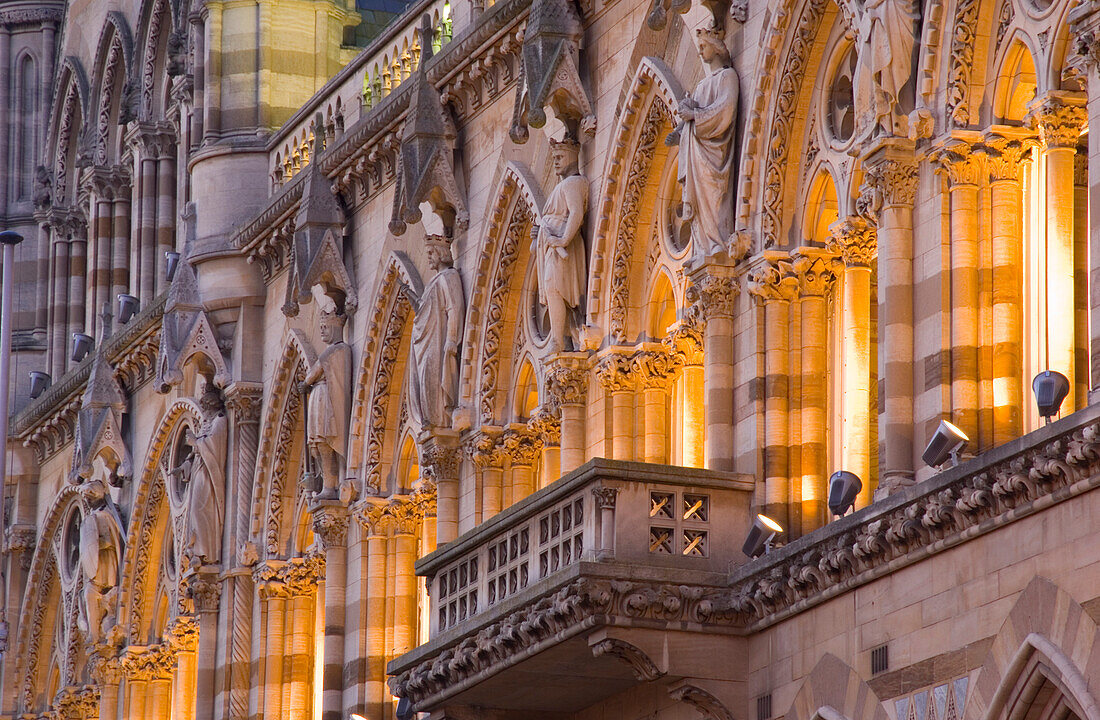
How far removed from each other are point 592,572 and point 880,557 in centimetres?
305

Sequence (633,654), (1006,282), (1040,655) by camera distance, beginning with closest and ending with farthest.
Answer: (1040,655)
(1006,282)
(633,654)

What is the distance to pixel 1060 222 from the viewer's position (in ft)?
79.8

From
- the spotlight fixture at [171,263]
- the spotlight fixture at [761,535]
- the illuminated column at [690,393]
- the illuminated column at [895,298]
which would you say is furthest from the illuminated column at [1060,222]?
the spotlight fixture at [171,263]

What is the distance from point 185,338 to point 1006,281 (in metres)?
19.5

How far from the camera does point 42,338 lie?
54312mm

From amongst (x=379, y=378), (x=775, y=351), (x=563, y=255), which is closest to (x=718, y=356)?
(x=775, y=351)

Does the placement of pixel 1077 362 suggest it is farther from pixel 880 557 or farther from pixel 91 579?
pixel 91 579

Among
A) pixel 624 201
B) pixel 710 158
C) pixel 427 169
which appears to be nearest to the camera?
pixel 710 158

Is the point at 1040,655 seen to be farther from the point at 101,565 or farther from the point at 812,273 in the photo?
the point at 101,565

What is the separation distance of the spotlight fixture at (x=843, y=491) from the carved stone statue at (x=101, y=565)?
22.0 meters

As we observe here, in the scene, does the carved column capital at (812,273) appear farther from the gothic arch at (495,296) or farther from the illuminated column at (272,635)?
the illuminated column at (272,635)

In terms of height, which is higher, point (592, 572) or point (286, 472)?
point (286, 472)

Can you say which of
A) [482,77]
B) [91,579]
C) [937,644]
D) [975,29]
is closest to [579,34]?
[482,77]

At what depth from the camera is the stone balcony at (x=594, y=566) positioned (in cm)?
2638
